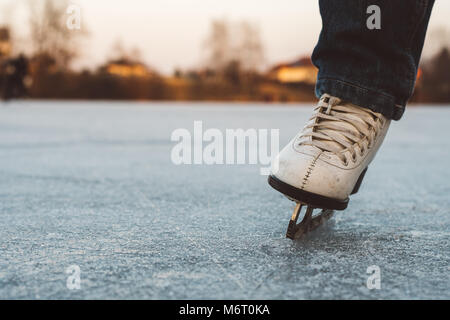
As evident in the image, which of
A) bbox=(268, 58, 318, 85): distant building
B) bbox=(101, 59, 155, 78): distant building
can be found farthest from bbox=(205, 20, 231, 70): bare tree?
bbox=(268, 58, 318, 85): distant building

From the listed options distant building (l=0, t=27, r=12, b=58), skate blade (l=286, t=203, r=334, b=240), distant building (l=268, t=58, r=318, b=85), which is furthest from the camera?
distant building (l=268, t=58, r=318, b=85)

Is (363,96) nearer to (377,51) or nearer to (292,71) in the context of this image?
(377,51)

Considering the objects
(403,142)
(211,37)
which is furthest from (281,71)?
(403,142)

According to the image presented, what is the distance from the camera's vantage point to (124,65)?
2443 inches

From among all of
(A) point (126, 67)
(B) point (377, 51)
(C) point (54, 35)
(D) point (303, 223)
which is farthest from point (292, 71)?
(D) point (303, 223)

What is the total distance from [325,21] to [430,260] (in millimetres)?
651

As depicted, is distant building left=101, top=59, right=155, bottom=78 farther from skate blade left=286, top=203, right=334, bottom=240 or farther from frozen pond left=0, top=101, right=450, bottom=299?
skate blade left=286, top=203, right=334, bottom=240

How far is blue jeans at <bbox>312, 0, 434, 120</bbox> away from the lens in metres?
1.27

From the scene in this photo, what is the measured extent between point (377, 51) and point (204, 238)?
630mm

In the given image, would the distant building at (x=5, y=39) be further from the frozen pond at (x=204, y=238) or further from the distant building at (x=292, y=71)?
the distant building at (x=292, y=71)

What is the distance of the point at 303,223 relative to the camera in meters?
1.27

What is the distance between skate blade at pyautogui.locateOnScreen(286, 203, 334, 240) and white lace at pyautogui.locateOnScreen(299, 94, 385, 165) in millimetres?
157

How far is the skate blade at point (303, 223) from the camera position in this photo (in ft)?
4.04

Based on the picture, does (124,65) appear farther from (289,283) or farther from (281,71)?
(289,283)
